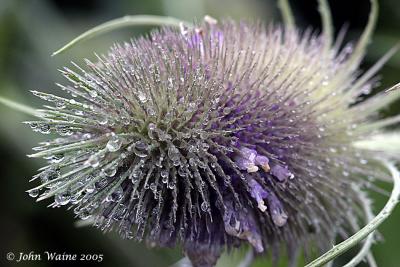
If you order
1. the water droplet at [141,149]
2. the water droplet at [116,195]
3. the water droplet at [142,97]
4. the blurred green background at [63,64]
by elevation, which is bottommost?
the water droplet at [116,195]

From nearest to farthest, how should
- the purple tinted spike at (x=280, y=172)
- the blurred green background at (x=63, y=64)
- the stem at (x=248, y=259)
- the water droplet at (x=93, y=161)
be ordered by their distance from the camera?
the water droplet at (x=93, y=161), the purple tinted spike at (x=280, y=172), the stem at (x=248, y=259), the blurred green background at (x=63, y=64)

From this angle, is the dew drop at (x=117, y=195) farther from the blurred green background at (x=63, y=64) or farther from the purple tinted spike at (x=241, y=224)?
the blurred green background at (x=63, y=64)

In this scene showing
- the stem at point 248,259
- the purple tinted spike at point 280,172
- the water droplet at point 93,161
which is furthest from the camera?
the stem at point 248,259

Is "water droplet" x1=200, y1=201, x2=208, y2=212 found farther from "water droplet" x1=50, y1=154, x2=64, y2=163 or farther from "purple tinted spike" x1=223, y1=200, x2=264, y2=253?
"water droplet" x1=50, y1=154, x2=64, y2=163

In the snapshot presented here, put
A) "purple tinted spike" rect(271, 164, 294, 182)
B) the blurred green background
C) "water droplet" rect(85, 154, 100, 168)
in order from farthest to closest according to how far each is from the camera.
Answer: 1. the blurred green background
2. "purple tinted spike" rect(271, 164, 294, 182)
3. "water droplet" rect(85, 154, 100, 168)

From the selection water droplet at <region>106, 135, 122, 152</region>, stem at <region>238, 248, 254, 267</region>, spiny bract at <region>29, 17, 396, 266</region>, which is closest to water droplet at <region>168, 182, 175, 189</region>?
spiny bract at <region>29, 17, 396, 266</region>

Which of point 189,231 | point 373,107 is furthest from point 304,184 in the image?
point 373,107

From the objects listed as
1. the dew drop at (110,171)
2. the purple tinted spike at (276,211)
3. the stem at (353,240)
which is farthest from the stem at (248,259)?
the dew drop at (110,171)

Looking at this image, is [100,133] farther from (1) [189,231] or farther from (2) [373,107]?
(2) [373,107]

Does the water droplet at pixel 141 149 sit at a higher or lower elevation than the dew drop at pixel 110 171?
higher
